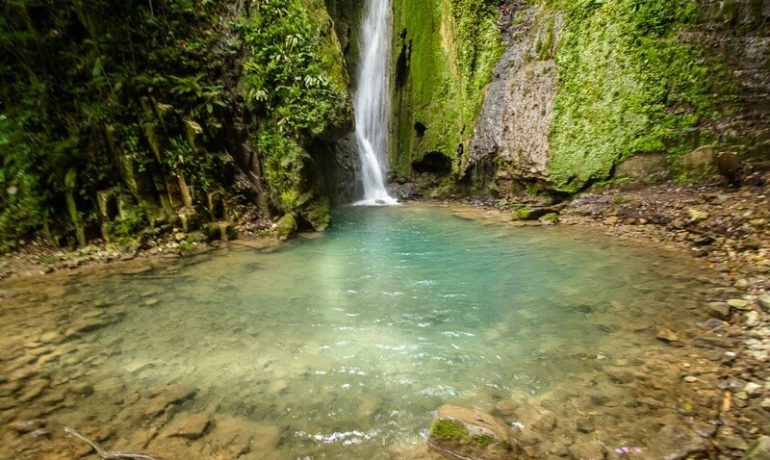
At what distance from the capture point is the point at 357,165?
13555 millimetres

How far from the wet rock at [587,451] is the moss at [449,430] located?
672 millimetres

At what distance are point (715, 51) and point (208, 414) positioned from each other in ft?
32.9

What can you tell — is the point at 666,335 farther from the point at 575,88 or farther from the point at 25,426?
the point at 575,88

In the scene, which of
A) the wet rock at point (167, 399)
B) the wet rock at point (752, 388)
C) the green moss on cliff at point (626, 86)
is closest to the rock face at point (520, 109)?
the green moss on cliff at point (626, 86)

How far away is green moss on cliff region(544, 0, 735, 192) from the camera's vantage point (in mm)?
7273

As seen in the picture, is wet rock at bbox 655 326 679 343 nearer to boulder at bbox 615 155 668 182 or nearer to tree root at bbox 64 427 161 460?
tree root at bbox 64 427 161 460

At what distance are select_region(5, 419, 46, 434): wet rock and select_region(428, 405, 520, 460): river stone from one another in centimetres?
259

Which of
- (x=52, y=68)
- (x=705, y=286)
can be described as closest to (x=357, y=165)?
(x=52, y=68)

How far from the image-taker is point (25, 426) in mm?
2420

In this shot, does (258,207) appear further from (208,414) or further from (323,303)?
(208,414)

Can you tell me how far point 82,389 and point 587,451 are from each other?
3675 mm

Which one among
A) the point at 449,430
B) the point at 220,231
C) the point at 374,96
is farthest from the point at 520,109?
the point at 449,430

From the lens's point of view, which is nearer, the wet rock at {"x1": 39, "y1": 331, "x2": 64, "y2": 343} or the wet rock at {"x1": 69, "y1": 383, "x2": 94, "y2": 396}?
the wet rock at {"x1": 69, "y1": 383, "x2": 94, "y2": 396}

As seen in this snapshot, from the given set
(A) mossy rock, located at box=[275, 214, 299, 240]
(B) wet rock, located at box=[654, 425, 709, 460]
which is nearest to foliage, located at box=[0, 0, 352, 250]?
(A) mossy rock, located at box=[275, 214, 299, 240]
